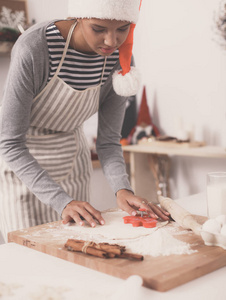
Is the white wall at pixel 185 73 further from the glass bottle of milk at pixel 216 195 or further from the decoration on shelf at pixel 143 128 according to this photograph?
the glass bottle of milk at pixel 216 195

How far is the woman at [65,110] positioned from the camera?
1.23m

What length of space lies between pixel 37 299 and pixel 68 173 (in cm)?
88

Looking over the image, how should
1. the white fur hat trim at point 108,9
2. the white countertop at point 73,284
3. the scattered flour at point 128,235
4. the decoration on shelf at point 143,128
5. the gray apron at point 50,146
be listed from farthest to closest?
the decoration on shelf at point 143,128
the gray apron at point 50,146
the white fur hat trim at point 108,9
the scattered flour at point 128,235
the white countertop at point 73,284

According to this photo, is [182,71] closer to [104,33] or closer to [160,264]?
[104,33]

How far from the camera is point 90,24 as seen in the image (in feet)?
3.98

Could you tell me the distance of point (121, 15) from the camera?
3.93 ft

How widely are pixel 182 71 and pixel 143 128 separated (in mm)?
594

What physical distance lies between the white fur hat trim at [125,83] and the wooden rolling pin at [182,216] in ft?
1.29

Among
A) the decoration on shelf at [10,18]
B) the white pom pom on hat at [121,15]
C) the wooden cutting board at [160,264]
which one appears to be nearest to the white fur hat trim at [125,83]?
the white pom pom on hat at [121,15]

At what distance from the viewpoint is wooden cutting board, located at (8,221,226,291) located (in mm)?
786

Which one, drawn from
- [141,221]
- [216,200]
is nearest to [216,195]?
[216,200]

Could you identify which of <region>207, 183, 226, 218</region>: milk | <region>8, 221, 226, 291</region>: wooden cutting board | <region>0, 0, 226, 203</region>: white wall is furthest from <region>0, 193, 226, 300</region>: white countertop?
<region>0, 0, 226, 203</region>: white wall

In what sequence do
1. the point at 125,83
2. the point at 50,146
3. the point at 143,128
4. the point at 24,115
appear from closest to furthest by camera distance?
the point at 24,115 < the point at 125,83 < the point at 50,146 < the point at 143,128

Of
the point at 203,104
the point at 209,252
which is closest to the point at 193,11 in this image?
the point at 203,104
